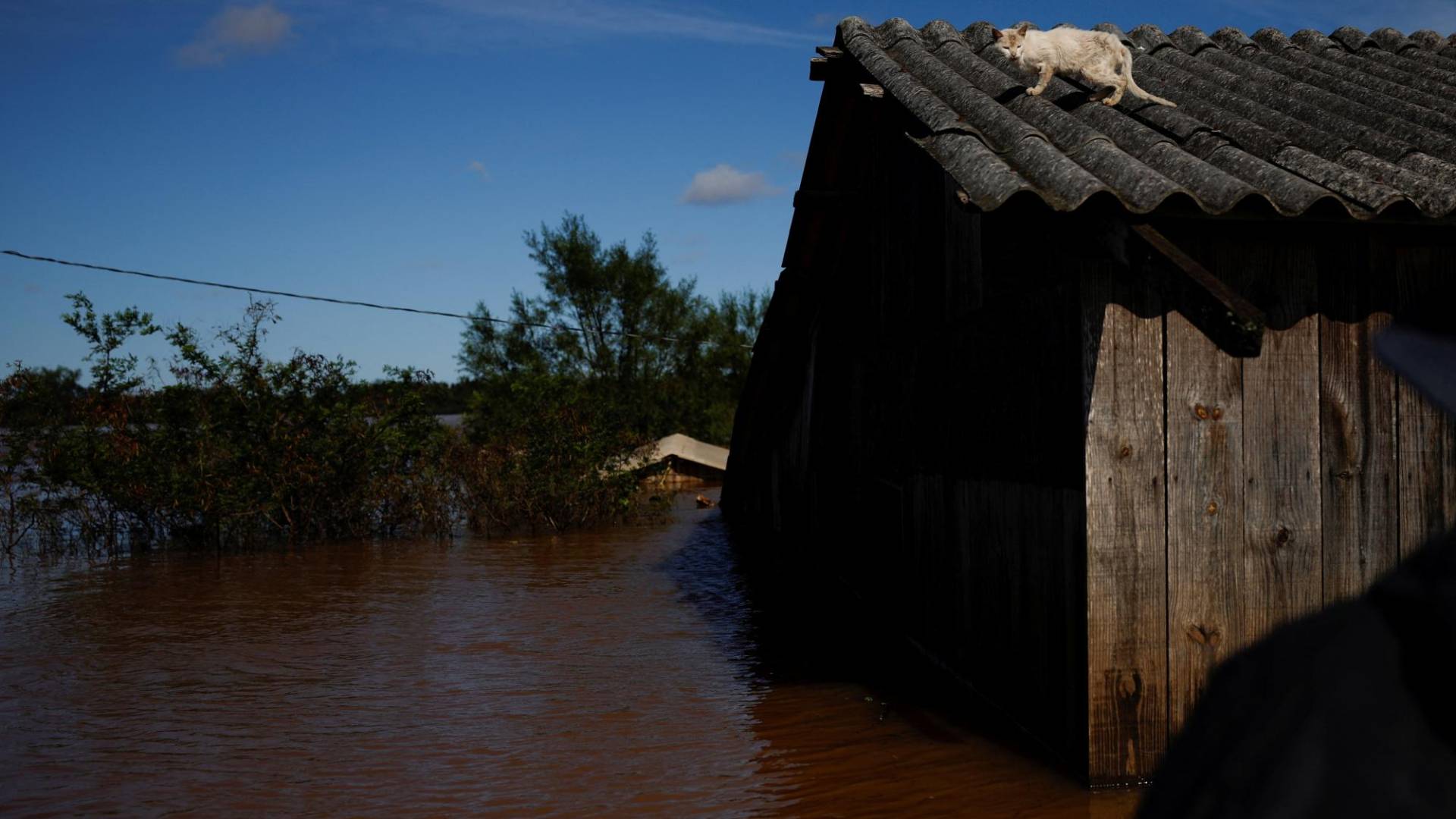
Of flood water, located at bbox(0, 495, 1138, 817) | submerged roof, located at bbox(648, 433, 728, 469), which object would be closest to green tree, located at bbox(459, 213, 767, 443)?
submerged roof, located at bbox(648, 433, 728, 469)

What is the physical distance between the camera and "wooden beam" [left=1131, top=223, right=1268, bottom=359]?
5031 millimetres

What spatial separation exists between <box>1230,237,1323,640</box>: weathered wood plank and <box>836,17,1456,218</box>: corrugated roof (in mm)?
521

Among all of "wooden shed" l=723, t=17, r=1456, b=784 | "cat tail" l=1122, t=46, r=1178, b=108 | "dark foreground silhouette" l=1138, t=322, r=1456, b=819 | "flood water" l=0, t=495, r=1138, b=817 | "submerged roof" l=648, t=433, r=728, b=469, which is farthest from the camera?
"submerged roof" l=648, t=433, r=728, b=469

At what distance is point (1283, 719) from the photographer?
0.67 metres

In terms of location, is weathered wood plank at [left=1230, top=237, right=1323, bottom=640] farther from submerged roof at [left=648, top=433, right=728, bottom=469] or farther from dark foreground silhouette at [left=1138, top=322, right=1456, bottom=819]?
submerged roof at [left=648, top=433, right=728, bottom=469]

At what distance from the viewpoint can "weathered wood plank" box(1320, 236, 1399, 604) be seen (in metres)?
5.55

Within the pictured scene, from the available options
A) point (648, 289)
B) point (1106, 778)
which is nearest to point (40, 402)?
point (1106, 778)

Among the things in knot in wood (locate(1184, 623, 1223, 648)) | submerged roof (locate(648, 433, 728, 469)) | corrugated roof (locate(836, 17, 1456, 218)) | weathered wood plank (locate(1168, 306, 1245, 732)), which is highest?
corrugated roof (locate(836, 17, 1456, 218))

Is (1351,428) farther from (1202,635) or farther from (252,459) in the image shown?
(252,459)

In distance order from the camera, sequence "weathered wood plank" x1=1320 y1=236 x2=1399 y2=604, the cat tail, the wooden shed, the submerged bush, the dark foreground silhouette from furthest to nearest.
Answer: the submerged bush, the cat tail, "weathered wood plank" x1=1320 y1=236 x2=1399 y2=604, the wooden shed, the dark foreground silhouette

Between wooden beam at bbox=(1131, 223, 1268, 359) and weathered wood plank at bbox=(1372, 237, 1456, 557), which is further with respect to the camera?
weathered wood plank at bbox=(1372, 237, 1456, 557)

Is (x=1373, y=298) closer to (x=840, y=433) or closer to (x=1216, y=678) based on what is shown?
(x=1216, y=678)

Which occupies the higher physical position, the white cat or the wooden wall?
the white cat

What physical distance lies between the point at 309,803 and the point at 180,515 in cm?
1324
